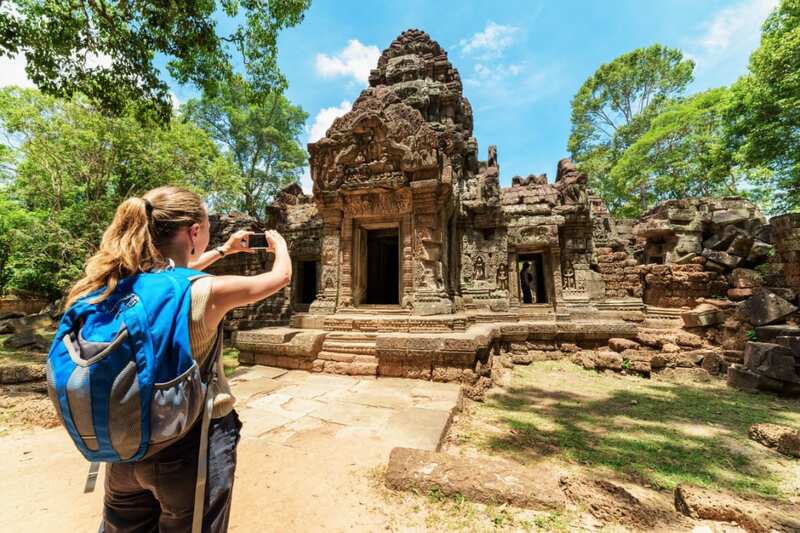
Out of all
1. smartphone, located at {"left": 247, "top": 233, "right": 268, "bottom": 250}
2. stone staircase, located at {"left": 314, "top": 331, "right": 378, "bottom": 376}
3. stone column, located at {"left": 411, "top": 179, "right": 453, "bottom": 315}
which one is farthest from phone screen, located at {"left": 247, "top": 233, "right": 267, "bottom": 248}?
stone column, located at {"left": 411, "top": 179, "right": 453, "bottom": 315}

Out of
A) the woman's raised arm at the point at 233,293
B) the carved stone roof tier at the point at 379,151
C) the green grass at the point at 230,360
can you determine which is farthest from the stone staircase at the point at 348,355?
the woman's raised arm at the point at 233,293

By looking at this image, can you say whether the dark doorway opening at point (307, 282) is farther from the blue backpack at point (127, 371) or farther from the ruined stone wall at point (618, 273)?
the blue backpack at point (127, 371)

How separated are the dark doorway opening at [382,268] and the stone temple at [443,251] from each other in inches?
2.0

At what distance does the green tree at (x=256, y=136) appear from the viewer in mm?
23531

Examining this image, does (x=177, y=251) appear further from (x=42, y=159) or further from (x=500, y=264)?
(x=42, y=159)

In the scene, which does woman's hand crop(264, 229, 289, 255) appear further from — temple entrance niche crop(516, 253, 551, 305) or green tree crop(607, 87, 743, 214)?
green tree crop(607, 87, 743, 214)

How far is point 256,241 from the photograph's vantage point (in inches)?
77.7

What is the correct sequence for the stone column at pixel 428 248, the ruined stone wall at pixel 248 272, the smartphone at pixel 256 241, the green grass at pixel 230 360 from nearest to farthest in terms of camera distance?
1. the smartphone at pixel 256 241
2. the green grass at pixel 230 360
3. the stone column at pixel 428 248
4. the ruined stone wall at pixel 248 272

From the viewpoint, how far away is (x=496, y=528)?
205 cm

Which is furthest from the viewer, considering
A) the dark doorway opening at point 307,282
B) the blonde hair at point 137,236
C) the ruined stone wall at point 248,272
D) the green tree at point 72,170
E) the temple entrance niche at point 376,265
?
the dark doorway opening at point 307,282

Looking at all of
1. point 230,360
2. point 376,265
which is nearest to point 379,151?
point 376,265

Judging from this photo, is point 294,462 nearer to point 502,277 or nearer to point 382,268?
point 382,268

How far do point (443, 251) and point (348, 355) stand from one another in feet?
10.5

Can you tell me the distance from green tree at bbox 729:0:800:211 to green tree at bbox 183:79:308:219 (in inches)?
999
